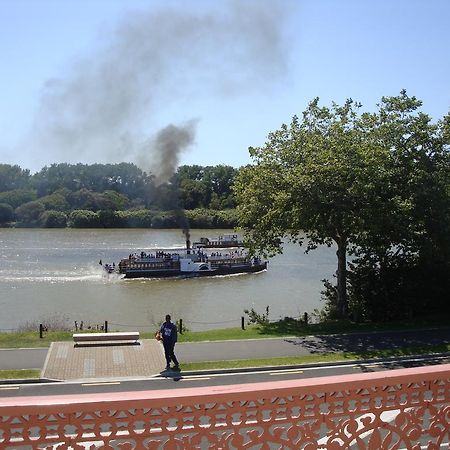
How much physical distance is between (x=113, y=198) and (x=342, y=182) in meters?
97.0

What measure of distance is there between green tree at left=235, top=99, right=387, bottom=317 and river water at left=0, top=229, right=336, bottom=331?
22.1 ft

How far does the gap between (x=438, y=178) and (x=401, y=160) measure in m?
1.53

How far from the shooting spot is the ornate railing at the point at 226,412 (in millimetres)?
3721

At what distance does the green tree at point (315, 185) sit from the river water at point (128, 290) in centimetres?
673

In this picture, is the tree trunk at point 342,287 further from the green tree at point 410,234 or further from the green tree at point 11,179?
the green tree at point 11,179

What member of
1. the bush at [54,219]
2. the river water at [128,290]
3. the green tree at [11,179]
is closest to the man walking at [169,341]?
the river water at [128,290]

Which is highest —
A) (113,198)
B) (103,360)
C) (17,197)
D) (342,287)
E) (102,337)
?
(17,197)

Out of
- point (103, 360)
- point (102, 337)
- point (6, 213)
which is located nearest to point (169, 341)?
point (103, 360)

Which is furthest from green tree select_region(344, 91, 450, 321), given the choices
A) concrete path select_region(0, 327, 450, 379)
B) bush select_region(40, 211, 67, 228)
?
bush select_region(40, 211, 67, 228)

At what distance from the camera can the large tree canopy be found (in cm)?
2077

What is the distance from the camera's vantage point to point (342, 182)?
20.9 m

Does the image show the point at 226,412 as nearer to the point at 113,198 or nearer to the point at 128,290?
the point at 128,290

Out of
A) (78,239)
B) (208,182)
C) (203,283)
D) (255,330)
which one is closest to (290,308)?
(255,330)

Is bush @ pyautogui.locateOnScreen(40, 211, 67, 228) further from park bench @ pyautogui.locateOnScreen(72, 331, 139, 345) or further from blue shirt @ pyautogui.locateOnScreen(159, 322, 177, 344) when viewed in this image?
blue shirt @ pyautogui.locateOnScreen(159, 322, 177, 344)
